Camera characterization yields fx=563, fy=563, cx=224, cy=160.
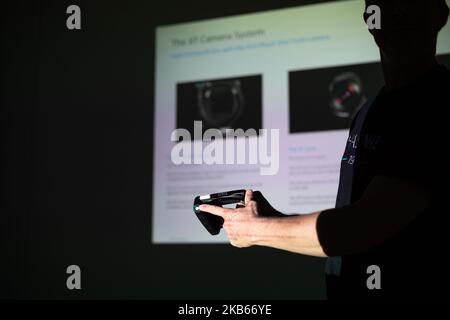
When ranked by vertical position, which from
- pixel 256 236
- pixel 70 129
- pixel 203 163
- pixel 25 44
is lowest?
pixel 256 236

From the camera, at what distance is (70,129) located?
3689 mm

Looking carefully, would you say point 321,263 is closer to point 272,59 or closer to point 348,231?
point 272,59

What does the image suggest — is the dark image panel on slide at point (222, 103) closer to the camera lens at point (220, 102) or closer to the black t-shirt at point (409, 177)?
the camera lens at point (220, 102)

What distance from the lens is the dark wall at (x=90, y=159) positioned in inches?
133

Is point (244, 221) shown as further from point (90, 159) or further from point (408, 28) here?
point (90, 159)

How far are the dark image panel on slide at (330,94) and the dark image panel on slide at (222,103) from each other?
0.68 feet

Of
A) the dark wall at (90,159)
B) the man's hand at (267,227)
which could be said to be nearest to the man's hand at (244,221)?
the man's hand at (267,227)

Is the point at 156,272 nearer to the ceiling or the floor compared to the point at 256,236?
nearer to the floor

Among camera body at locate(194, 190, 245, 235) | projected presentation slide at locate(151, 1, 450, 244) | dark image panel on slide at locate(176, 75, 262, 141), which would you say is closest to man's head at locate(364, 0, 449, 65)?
camera body at locate(194, 190, 245, 235)

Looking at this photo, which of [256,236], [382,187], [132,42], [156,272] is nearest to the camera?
[382,187]

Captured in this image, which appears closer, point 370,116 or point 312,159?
point 370,116

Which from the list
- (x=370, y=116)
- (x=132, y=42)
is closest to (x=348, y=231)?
(x=370, y=116)

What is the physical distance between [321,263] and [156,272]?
997 millimetres
